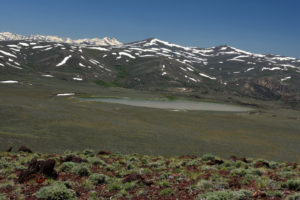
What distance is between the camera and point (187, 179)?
15.9 m

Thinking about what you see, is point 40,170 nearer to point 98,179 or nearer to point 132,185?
point 98,179

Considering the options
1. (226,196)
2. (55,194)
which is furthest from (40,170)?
(226,196)

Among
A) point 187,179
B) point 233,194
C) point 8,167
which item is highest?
point 233,194

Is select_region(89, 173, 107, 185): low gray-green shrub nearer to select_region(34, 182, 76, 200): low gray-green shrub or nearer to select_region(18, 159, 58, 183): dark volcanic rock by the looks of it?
select_region(18, 159, 58, 183): dark volcanic rock

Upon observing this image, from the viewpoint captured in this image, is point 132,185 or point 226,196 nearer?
point 226,196

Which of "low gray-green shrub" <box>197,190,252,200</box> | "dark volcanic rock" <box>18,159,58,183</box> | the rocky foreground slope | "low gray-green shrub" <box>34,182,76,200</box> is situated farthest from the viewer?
"dark volcanic rock" <box>18,159,58,183</box>

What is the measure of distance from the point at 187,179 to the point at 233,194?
4526 mm

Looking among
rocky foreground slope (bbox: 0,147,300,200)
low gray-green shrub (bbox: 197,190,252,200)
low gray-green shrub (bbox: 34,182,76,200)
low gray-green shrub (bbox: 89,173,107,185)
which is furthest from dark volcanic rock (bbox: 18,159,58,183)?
low gray-green shrub (bbox: 197,190,252,200)

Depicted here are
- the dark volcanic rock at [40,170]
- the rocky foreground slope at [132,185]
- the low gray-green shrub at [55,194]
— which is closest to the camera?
the low gray-green shrub at [55,194]

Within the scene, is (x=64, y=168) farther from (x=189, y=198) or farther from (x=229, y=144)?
(x=229, y=144)

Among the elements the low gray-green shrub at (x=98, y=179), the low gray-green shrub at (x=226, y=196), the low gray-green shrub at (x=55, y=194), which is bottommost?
the low gray-green shrub at (x=98, y=179)

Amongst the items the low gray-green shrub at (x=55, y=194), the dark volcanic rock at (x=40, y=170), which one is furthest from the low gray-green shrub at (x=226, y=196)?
the dark volcanic rock at (x=40, y=170)

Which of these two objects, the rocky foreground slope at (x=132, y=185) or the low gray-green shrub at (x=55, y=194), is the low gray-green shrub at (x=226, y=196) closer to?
the rocky foreground slope at (x=132, y=185)

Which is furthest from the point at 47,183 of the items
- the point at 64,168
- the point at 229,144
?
the point at 229,144
